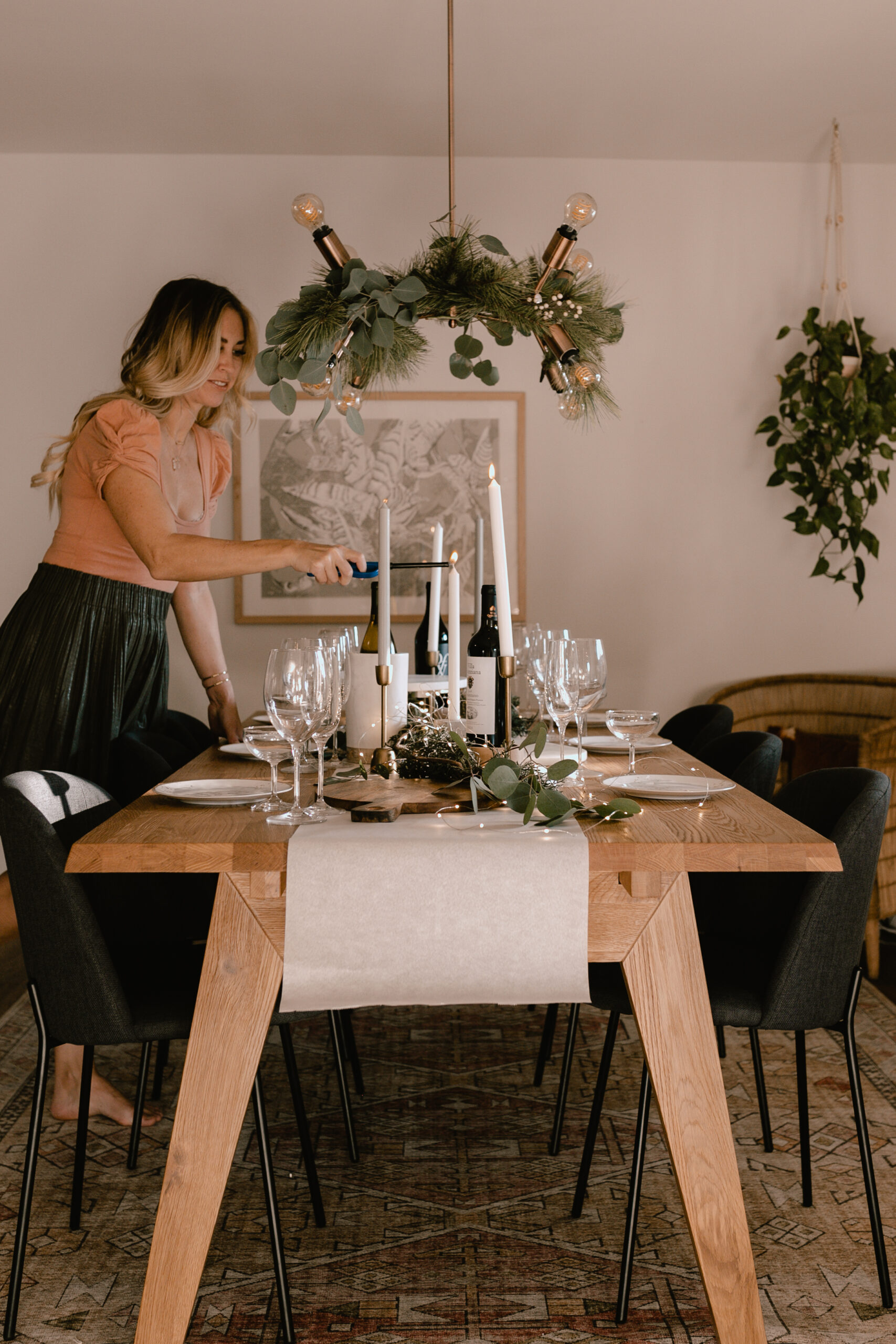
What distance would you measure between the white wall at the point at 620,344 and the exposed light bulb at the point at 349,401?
60.1 inches

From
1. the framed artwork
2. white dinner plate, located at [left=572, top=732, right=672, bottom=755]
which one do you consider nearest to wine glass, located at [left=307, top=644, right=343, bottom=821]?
white dinner plate, located at [left=572, top=732, right=672, bottom=755]

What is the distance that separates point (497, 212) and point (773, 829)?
3.11 m

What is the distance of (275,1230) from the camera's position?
1.52 meters

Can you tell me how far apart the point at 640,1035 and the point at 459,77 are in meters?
2.90

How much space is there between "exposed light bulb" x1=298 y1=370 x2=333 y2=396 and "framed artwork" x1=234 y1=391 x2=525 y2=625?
1769mm

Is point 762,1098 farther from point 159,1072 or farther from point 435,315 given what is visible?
point 435,315

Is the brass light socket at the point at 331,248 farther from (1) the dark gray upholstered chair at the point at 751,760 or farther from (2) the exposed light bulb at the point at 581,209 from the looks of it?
(1) the dark gray upholstered chair at the point at 751,760

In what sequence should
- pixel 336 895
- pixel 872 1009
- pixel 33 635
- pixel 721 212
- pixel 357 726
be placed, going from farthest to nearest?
pixel 721 212
pixel 872 1009
pixel 33 635
pixel 357 726
pixel 336 895

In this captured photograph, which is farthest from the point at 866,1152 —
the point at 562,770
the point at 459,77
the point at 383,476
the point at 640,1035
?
the point at 459,77

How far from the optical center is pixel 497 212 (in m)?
3.95

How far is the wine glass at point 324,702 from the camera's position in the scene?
5.23ft

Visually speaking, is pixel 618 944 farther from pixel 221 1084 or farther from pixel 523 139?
pixel 523 139

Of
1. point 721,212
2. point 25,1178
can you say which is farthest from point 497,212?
point 25,1178

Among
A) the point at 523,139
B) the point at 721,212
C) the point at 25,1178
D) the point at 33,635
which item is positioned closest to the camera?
the point at 25,1178
